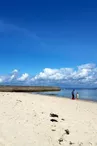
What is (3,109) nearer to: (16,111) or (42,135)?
(16,111)

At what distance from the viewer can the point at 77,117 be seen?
21.8 m

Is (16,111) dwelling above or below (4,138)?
above

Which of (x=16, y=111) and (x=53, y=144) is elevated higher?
(x=16, y=111)

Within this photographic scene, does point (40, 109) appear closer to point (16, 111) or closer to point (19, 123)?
point (16, 111)

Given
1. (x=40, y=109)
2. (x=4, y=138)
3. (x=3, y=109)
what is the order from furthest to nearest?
(x=40, y=109)
(x=3, y=109)
(x=4, y=138)

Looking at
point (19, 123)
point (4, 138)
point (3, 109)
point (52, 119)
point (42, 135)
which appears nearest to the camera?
point (4, 138)

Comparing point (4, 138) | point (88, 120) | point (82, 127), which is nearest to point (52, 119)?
point (82, 127)

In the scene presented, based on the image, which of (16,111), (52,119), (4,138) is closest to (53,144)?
(4,138)

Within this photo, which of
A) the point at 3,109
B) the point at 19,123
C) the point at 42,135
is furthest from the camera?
the point at 3,109

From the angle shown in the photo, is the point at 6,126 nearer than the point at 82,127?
Yes

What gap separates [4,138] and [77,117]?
8.07 meters

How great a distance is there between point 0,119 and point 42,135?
129 inches

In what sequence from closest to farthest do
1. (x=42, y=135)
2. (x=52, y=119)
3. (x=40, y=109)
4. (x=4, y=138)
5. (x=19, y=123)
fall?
(x=4, y=138)
(x=42, y=135)
(x=19, y=123)
(x=52, y=119)
(x=40, y=109)

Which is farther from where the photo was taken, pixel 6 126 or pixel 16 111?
pixel 16 111
